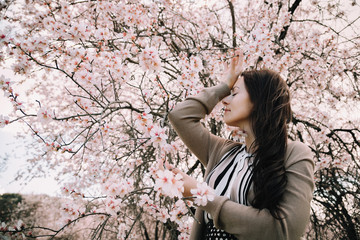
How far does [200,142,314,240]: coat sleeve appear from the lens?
664mm

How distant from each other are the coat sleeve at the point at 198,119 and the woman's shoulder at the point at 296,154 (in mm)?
380

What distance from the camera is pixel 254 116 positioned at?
3.35 ft

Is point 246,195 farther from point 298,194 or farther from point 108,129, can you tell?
point 108,129

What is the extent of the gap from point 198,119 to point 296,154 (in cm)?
45

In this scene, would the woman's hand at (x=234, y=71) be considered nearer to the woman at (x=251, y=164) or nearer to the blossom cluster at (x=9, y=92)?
the woman at (x=251, y=164)

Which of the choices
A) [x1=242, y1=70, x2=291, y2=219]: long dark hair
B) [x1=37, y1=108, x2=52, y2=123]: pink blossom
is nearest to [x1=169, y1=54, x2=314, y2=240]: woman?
[x1=242, y1=70, x2=291, y2=219]: long dark hair

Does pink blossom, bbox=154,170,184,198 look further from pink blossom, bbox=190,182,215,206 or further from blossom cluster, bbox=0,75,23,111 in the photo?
blossom cluster, bbox=0,75,23,111

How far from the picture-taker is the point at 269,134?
3.03 feet

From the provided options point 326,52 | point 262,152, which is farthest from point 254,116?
point 326,52

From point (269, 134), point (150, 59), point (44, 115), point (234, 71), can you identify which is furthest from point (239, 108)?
point (44, 115)

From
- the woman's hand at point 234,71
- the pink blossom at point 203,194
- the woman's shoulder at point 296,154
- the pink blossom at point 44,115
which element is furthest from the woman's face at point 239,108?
the pink blossom at point 44,115

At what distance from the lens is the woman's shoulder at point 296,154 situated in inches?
30.7

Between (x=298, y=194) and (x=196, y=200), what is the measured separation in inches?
12.6

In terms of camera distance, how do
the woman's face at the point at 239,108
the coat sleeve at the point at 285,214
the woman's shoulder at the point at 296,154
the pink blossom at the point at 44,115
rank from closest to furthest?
the coat sleeve at the point at 285,214 → the woman's shoulder at the point at 296,154 → the woman's face at the point at 239,108 → the pink blossom at the point at 44,115
